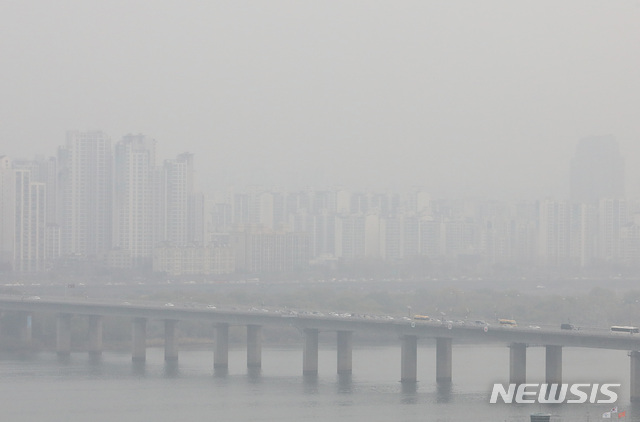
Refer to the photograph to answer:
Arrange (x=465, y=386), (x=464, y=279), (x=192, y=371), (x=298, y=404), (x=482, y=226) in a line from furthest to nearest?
1. (x=482, y=226)
2. (x=464, y=279)
3. (x=192, y=371)
4. (x=465, y=386)
5. (x=298, y=404)

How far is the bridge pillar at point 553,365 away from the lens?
4103cm

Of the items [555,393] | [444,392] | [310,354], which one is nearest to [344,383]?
[310,354]

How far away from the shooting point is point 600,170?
165m

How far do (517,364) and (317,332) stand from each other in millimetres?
9118

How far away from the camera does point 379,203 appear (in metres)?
173

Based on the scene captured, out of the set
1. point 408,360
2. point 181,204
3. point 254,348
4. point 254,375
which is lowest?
point 254,375

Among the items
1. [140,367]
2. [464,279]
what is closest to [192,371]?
[140,367]

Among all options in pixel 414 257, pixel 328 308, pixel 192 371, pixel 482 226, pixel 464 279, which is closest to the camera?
pixel 192 371

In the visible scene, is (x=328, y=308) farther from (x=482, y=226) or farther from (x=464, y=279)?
(x=482, y=226)

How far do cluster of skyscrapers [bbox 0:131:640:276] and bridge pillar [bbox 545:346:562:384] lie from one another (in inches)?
2982

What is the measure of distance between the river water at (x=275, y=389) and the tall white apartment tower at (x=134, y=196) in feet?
214

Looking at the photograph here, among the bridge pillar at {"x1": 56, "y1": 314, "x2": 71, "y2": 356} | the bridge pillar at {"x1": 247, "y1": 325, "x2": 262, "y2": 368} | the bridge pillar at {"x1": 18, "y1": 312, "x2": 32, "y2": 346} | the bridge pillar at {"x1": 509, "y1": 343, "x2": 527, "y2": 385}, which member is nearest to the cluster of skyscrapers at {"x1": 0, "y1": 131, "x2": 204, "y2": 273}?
the bridge pillar at {"x1": 18, "y1": 312, "x2": 32, "y2": 346}

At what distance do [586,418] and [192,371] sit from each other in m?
18.6

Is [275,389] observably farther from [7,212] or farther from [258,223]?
[258,223]
